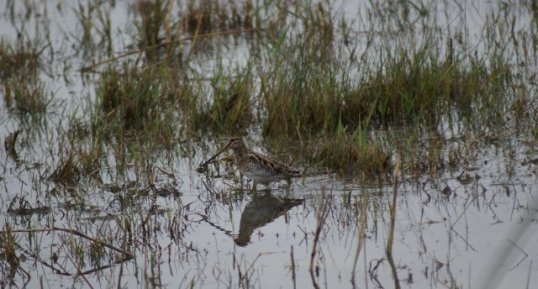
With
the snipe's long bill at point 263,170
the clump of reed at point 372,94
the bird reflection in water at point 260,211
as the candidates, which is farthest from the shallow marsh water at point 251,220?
the clump of reed at point 372,94

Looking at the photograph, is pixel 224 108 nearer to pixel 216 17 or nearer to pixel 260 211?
pixel 260 211

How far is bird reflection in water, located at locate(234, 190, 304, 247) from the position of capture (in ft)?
18.1

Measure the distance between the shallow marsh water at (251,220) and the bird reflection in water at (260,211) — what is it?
1cm

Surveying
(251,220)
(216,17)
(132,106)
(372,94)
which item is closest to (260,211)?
(251,220)

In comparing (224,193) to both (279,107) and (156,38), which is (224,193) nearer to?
(279,107)

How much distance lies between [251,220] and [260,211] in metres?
0.19

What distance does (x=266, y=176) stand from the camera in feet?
20.2

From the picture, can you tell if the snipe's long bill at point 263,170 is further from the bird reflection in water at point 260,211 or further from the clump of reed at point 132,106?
the clump of reed at point 132,106

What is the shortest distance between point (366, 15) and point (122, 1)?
2.94m

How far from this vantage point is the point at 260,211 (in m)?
5.96

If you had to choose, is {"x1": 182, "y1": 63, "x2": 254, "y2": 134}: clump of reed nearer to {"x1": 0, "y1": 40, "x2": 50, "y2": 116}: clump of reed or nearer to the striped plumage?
the striped plumage

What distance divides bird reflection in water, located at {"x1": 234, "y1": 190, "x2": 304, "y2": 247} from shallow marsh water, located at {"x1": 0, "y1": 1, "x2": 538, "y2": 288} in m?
0.01

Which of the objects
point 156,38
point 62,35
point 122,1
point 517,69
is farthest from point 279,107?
point 122,1

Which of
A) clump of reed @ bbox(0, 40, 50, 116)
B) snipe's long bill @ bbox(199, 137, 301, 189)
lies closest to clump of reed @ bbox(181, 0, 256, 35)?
clump of reed @ bbox(0, 40, 50, 116)
